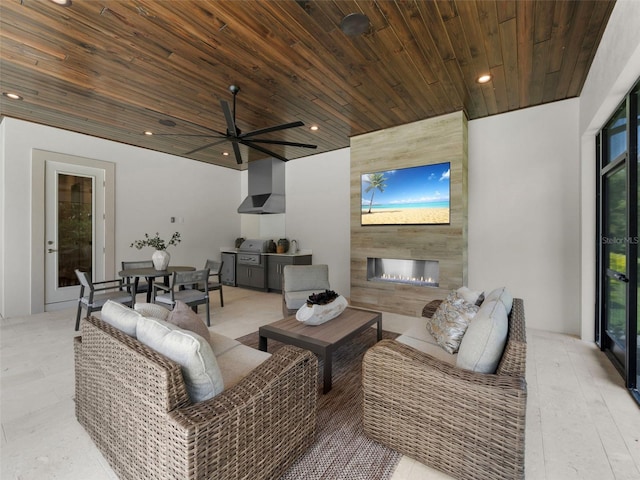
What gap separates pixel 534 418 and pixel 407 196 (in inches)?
117

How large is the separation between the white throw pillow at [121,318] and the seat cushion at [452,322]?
1.93m

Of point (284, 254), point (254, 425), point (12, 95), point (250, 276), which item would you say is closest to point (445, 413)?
point (254, 425)

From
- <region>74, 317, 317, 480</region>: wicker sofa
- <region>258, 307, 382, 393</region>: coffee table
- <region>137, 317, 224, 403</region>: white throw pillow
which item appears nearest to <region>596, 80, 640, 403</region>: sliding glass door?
<region>258, 307, 382, 393</region>: coffee table

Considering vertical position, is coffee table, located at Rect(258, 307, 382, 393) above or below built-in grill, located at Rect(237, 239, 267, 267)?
below

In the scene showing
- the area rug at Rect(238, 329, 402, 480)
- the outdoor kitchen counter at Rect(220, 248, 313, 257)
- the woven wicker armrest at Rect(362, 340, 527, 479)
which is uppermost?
the outdoor kitchen counter at Rect(220, 248, 313, 257)

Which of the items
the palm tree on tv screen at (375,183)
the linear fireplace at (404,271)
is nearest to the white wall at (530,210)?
the linear fireplace at (404,271)

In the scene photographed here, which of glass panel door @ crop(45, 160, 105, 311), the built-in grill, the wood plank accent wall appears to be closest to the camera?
the wood plank accent wall

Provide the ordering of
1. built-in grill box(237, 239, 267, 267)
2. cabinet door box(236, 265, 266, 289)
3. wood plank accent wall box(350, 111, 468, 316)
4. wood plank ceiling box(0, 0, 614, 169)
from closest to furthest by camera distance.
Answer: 1. wood plank ceiling box(0, 0, 614, 169)
2. wood plank accent wall box(350, 111, 468, 316)
3. cabinet door box(236, 265, 266, 289)
4. built-in grill box(237, 239, 267, 267)

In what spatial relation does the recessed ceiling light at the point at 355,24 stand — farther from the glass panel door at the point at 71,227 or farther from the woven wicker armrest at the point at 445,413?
the glass panel door at the point at 71,227

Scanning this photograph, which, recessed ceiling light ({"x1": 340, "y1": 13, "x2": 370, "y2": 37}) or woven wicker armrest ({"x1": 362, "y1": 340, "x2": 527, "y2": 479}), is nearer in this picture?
woven wicker armrest ({"x1": 362, "y1": 340, "x2": 527, "y2": 479})

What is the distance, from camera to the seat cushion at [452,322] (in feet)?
6.34

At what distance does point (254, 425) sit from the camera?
1.25 m

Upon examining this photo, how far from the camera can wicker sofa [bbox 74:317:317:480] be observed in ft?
3.54

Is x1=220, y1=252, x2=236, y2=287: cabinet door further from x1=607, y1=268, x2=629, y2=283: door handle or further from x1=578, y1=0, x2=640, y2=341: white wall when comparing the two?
x1=607, y1=268, x2=629, y2=283: door handle
